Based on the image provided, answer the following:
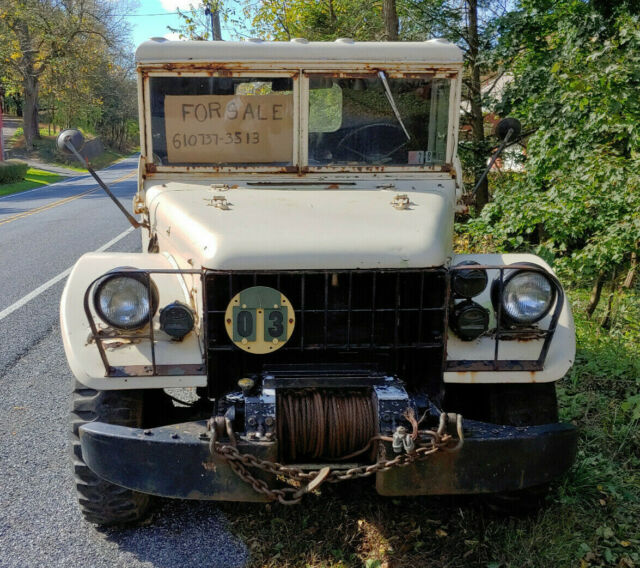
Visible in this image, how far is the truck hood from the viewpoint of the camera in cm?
275

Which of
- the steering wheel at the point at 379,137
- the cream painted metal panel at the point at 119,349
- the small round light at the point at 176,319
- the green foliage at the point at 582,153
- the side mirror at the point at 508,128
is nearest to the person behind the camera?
the cream painted metal panel at the point at 119,349

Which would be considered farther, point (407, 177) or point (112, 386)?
point (407, 177)

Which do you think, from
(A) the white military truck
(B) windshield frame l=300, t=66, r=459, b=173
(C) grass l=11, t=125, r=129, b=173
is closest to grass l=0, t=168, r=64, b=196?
(C) grass l=11, t=125, r=129, b=173

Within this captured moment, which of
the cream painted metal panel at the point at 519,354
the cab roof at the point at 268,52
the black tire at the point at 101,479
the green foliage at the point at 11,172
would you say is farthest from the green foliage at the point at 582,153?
the green foliage at the point at 11,172

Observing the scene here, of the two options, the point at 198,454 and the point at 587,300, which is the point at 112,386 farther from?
the point at 587,300

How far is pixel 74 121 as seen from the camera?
152 feet

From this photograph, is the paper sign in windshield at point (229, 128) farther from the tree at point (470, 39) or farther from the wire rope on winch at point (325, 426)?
the tree at point (470, 39)

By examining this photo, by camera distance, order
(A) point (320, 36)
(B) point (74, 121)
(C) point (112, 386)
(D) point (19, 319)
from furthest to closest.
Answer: (B) point (74, 121), (A) point (320, 36), (D) point (19, 319), (C) point (112, 386)

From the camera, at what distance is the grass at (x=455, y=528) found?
119 inches

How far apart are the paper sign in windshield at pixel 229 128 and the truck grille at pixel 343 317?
1355mm

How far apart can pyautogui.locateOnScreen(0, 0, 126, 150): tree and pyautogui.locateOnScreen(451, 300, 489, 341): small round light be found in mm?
31493

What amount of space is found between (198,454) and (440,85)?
2622 mm

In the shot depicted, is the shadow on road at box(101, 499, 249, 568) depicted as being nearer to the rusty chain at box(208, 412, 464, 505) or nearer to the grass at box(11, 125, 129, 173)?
the rusty chain at box(208, 412, 464, 505)

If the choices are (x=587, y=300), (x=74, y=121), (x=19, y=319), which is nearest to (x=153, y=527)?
(x=19, y=319)
